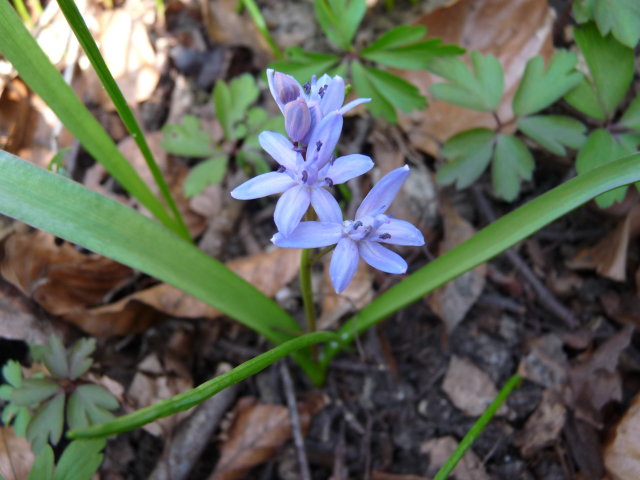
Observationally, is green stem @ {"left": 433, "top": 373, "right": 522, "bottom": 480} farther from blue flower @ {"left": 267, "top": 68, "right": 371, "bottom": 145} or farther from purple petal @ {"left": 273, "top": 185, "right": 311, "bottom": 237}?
blue flower @ {"left": 267, "top": 68, "right": 371, "bottom": 145}

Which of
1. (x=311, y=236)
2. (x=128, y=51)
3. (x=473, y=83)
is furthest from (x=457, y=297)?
(x=128, y=51)

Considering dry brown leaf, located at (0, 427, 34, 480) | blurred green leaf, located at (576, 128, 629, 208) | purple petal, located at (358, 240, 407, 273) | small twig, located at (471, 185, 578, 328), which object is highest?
purple petal, located at (358, 240, 407, 273)

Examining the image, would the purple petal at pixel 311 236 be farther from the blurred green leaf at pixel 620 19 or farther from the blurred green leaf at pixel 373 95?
the blurred green leaf at pixel 620 19

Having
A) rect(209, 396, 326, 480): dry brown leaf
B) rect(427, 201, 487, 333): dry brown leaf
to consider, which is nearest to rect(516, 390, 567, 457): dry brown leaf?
rect(427, 201, 487, 333): dry brown leaf

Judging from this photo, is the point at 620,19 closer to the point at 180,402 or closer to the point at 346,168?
the point at 346,168

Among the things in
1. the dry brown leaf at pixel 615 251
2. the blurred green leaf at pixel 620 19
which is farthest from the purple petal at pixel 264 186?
the dry brown leaf at pixel 615 251

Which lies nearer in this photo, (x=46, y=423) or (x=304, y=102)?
(x=304, y=102)
